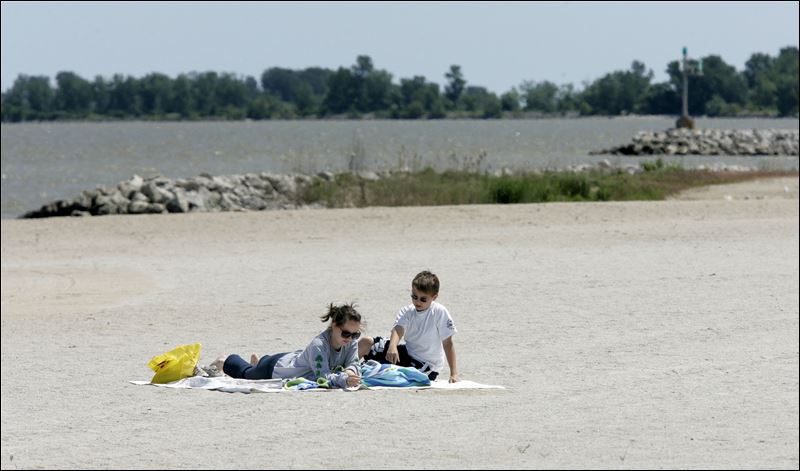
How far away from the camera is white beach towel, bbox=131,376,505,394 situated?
30.6ft

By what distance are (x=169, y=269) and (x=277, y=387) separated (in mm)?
8062

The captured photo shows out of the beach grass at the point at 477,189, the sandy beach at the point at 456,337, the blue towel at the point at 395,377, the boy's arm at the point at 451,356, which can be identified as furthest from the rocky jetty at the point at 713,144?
the blue towel at the point at 395,377

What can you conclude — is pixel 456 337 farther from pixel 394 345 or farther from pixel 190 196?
pixel 190 196

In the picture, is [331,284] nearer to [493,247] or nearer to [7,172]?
[493,247]

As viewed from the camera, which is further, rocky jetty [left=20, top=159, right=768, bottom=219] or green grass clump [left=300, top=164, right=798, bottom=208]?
rocky jetty [left=20, top=159, right=768, bottom=219]

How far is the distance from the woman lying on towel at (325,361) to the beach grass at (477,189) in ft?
50.0

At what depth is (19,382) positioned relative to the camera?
9.84 metres

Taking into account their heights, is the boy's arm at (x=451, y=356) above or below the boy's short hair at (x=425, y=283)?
below

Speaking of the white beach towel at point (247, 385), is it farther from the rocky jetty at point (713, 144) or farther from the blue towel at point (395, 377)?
the rocky jetty at point (713, 144)

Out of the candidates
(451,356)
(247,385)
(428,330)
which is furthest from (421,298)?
(247,385)

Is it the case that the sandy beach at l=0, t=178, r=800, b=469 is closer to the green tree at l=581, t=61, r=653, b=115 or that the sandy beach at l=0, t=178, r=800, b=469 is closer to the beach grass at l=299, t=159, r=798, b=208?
the beach grass at l=299, t=159, r=798, b=208

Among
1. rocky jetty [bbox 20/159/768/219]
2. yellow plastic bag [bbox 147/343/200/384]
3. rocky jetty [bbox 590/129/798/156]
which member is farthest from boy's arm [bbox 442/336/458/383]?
rocky jetty [bbox 590/129/798/156]

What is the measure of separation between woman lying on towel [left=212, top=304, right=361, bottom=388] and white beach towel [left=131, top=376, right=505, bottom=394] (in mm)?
73

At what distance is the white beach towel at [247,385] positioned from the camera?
30.6 ft
